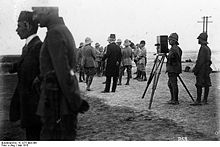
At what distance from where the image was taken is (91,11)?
337 cm

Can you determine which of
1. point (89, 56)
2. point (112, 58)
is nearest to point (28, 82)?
point (112, 58)

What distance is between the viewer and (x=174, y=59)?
4801 millimetres

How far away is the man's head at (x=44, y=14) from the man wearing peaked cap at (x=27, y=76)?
8 centimetres

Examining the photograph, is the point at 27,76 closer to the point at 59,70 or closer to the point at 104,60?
the point at 59,70

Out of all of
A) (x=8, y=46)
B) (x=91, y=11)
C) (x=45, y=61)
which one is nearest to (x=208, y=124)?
(x=91, y=11)

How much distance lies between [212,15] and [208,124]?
122cm

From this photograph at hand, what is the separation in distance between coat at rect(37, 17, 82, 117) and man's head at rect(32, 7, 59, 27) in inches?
1.9

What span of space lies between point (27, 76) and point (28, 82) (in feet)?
0.17

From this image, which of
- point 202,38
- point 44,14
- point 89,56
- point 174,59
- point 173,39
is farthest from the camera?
Answer: point 89,56

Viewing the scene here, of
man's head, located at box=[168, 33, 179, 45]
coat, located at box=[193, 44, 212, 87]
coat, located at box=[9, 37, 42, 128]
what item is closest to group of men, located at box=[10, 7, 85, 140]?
coat, located at box=[9, 37, 42, 128]

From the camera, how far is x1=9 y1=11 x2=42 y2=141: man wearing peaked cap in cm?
263

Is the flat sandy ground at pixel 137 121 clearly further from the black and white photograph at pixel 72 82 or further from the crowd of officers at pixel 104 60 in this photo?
the crowd of officers at pixel 104 60

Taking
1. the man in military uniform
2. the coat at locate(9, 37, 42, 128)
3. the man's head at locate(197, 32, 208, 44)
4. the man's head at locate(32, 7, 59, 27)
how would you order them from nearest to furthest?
the man's head at locate(32, 7, 59, 27) < the coat at locate(9, 37, 42, 128) < the man's head at locate(197, 32, 208, 44) < the man in military uniform

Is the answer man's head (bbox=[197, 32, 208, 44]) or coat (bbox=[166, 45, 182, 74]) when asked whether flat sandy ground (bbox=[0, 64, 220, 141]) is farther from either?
man's head (bbox=[197, 32, 208, 44])
